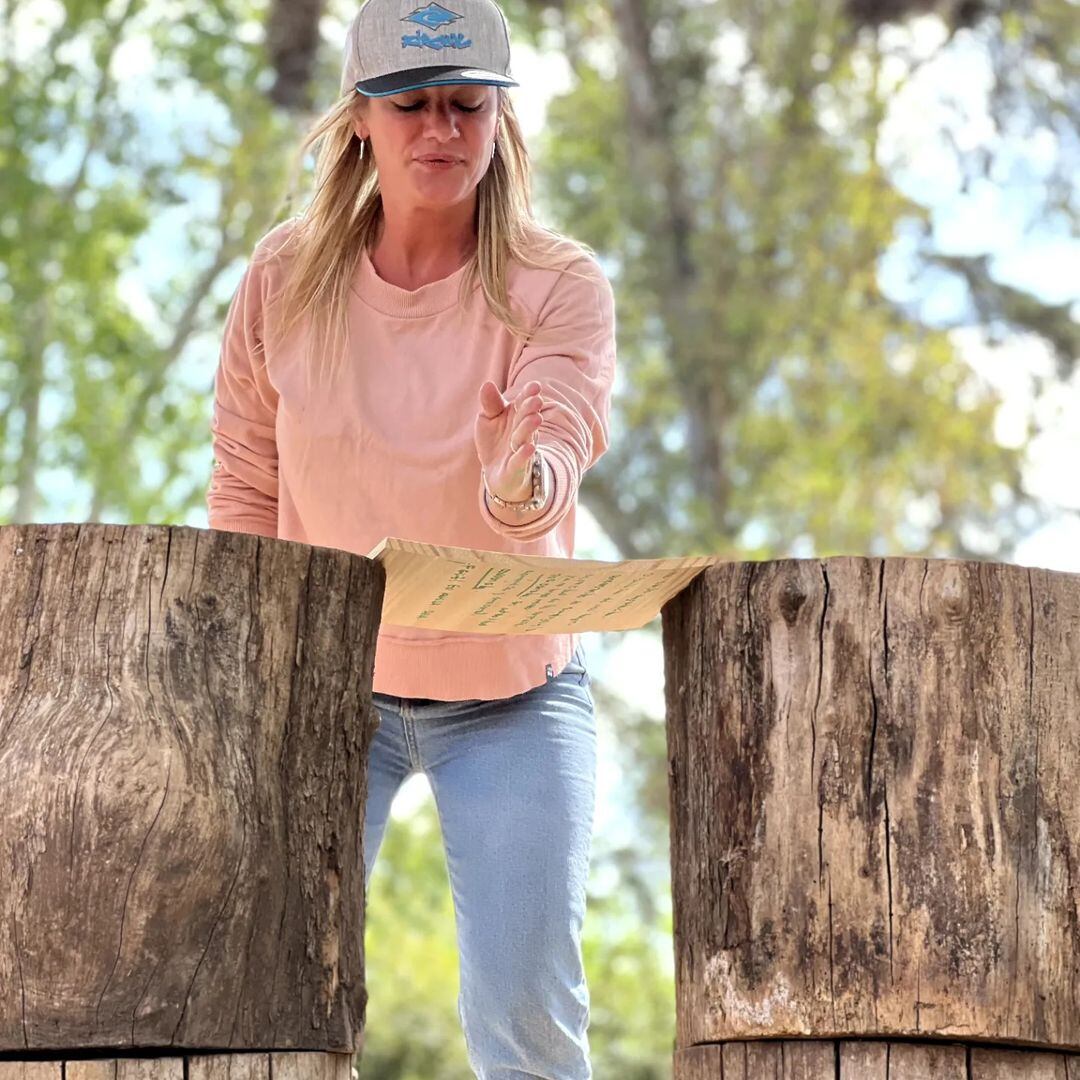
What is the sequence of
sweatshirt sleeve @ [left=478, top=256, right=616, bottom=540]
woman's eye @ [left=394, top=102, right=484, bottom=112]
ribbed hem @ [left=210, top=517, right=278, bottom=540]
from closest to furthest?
1. sweatshirt sleeve @ [left=478, top=256, right=616, bottom=540]
2. woman's eye @ [left=394, top=102, right=484, bottom=112]
3. ribbed hem @ [left=210, top=517, right=278, bottom=540]

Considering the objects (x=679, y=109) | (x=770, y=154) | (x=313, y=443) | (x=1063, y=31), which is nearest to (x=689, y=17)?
(x=679, y=109)

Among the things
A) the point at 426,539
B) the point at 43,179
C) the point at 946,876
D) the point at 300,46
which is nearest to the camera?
the point at 946,876

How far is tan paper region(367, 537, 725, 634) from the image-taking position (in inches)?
85.2

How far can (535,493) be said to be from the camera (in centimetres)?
218

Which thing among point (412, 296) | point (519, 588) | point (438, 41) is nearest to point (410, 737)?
point (519, 588)

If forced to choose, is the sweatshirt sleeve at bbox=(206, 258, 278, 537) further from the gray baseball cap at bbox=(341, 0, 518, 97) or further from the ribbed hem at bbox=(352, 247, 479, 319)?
the gray baseball cap at bbox=(341, 0, 518, 97)

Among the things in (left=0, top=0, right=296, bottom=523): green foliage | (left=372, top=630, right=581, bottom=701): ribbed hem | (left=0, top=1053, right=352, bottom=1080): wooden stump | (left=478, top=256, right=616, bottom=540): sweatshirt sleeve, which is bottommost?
(left=0, top=1053, right=352, bottom=1080): wooden stump

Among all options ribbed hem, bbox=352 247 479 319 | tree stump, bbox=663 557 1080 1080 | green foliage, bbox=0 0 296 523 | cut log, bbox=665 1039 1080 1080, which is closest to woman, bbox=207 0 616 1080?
ribbed hem, bbox=352 247 479 319

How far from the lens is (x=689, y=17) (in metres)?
13.5

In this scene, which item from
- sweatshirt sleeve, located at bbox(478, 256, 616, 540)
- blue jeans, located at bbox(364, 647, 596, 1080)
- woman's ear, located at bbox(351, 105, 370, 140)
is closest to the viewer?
sweatshirt sleeve, located at bbox(478, 256, 616, 540)

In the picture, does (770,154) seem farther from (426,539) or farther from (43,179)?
(426,539)

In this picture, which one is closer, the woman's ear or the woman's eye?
the woman's eye

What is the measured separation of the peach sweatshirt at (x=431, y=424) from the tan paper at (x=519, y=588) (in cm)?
9

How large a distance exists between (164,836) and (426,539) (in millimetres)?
672
